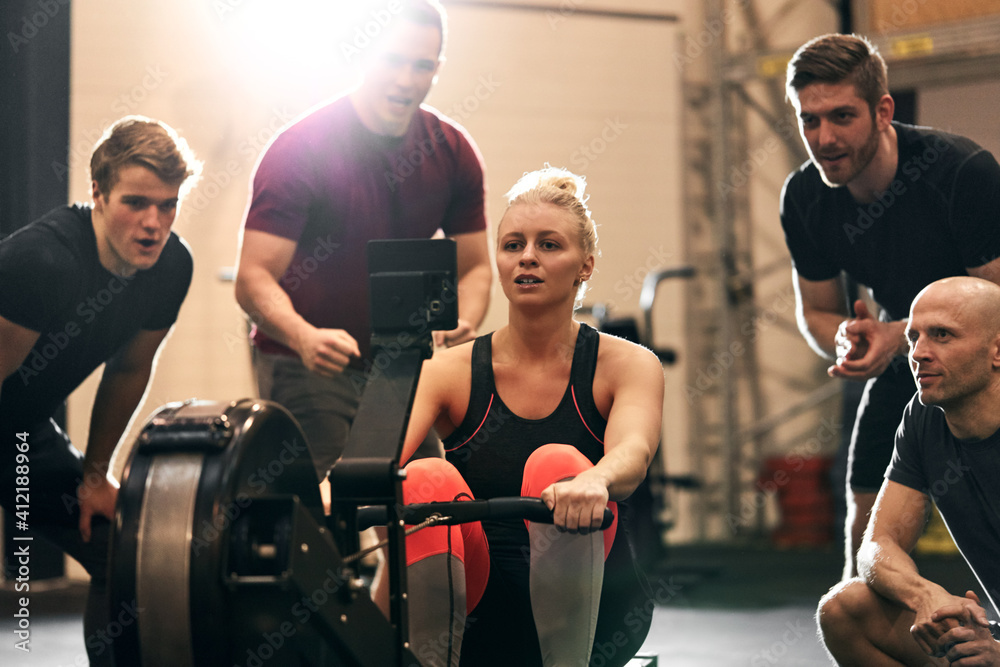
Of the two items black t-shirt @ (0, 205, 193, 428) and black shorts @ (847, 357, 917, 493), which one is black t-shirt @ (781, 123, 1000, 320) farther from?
black t-shirt @ (0, 205, 193, 428)

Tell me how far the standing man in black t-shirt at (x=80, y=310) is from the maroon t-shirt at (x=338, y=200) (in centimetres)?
20

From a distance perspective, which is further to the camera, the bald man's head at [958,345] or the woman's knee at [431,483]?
the bald man's head at [958,345]

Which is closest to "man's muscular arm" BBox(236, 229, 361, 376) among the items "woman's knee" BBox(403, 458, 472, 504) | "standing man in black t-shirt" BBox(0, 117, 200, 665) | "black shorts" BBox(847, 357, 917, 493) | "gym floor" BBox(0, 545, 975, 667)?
"standing man in black t-shirt" BBox(0, 117, 200, 665)

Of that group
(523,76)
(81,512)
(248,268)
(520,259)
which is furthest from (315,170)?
(523,76)

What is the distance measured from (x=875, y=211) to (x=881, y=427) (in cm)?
49

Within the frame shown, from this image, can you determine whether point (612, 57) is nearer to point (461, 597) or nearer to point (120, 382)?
point (120, 382)

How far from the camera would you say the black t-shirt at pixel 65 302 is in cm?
209

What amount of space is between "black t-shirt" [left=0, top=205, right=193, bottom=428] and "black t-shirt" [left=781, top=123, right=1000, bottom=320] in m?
1.47

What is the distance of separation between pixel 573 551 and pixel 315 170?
1153mm

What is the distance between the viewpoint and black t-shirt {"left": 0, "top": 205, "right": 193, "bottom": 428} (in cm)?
209

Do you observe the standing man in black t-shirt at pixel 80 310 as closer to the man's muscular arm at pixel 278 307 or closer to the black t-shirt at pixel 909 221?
the man's muscular arm at pixel 278 307

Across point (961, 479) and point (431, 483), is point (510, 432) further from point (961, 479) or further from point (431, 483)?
point (961, 479)

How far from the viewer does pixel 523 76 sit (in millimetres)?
5664

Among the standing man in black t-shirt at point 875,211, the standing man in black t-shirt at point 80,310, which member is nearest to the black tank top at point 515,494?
the standing man in black t-shirt at point 875,211
